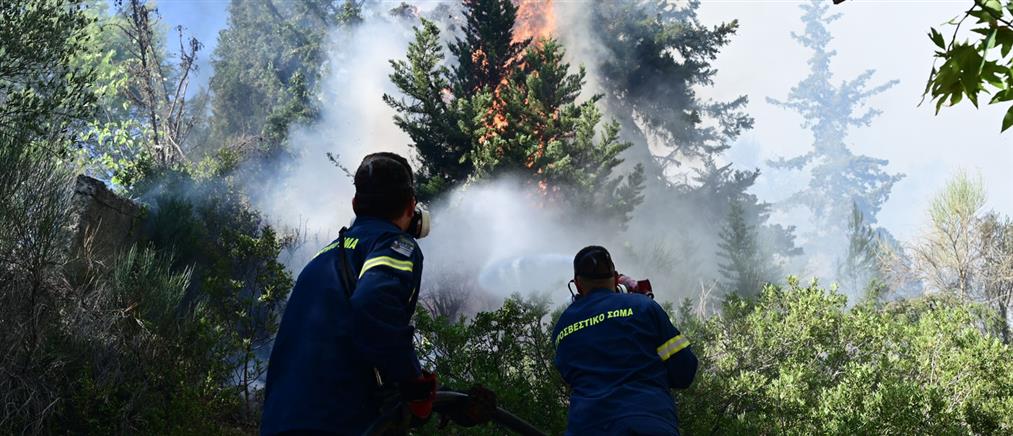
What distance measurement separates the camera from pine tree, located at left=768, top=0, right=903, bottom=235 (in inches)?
2504

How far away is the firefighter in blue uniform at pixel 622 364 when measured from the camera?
3.40 metres

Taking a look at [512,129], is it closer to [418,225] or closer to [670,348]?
[670,348]

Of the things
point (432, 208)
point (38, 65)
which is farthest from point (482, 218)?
point (38, 65)

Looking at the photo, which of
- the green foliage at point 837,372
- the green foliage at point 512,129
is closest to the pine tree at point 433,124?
the green foliage at point 512,129

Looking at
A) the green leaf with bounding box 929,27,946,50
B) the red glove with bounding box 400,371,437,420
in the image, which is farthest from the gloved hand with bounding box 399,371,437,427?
the green leaf with bounding box 929,27,946,50

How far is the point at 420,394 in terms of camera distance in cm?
272

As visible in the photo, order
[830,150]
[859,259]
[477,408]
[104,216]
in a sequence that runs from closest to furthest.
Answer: [477,408]
[104,216]
[859,259]
[830,150]

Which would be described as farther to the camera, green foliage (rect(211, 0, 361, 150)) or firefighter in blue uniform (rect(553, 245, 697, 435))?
green foliage (rect(211, 0, 361, 150))

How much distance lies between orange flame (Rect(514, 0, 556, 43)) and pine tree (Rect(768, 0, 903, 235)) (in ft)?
90.2

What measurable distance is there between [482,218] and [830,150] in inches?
1858

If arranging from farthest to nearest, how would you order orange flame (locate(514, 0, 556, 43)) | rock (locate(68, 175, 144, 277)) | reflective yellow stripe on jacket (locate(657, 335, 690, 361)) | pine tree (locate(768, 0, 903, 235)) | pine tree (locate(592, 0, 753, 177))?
pine tree (locate(768, 0, 903, 235))
orange flame (locate(514, 0, 556, 43))
pine tree (locate(592, 0, 753, 177))
rock (locate(68, 175, 144, 277))
reflective yellow stripe on jacket (locate(657, 335, 690, 361))

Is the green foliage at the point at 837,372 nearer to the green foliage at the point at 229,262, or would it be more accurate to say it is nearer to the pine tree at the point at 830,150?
the green foliage at the point at 229,262

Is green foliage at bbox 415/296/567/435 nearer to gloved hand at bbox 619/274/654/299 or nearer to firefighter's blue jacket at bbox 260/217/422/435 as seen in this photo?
gloved hand at bbox 619/274/654/299

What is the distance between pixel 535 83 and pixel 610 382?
22.5m
